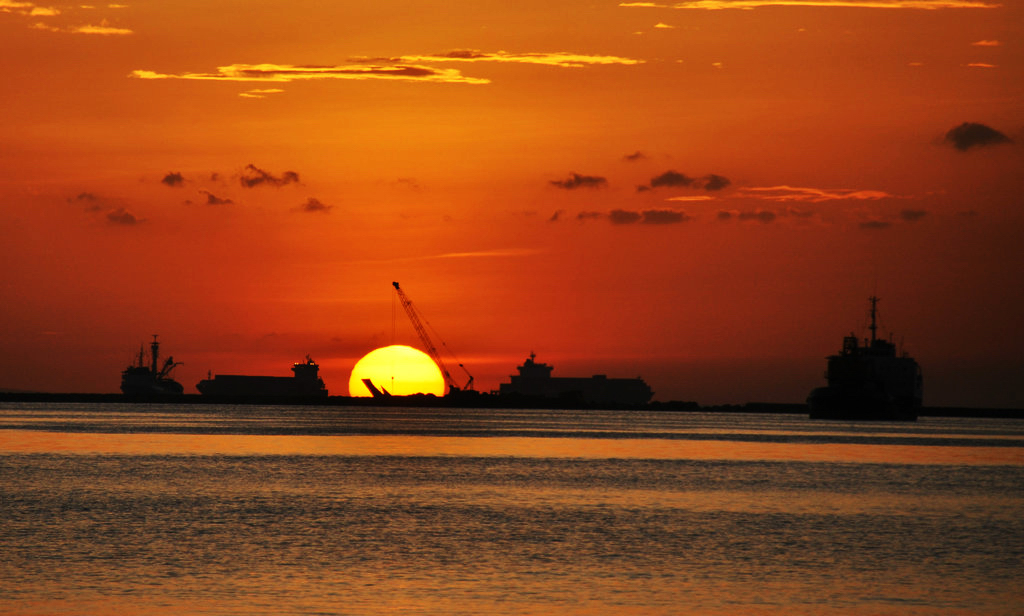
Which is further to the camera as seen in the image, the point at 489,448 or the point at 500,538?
the point at 489,448

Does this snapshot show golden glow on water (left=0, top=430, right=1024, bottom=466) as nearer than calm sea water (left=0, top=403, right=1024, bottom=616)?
No

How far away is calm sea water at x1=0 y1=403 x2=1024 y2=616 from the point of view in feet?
108

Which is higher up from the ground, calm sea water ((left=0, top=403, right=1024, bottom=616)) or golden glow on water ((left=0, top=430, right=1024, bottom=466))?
golden glow on water ((left=0, top=430, right=1024, bottom=466))

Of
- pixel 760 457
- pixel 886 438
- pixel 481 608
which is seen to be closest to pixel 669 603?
pixel 481 608

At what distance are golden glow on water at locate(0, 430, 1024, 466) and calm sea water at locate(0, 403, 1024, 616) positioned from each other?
650 inches

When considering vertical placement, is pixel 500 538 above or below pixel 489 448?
below

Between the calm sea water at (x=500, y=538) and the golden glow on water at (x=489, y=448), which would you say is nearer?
the calm sea water at (x=500, y=538)

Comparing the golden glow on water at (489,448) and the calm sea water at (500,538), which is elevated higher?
the golden glow on water at (489,448)

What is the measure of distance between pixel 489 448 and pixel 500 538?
276 ft

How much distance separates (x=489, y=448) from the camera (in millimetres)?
130500

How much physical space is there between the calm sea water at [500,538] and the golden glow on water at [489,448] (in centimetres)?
1651

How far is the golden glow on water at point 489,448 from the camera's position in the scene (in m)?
114

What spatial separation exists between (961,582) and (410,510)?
26.6m

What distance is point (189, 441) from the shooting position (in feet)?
442
